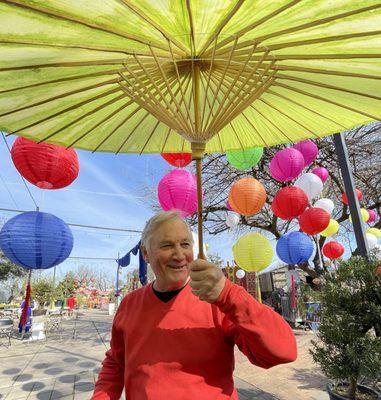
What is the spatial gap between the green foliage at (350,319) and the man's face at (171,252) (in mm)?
2666

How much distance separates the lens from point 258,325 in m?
0.99

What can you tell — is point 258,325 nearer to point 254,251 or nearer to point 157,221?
point 157,221

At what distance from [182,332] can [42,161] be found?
2.77 meters

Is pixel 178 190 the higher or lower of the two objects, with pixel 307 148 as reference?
lower

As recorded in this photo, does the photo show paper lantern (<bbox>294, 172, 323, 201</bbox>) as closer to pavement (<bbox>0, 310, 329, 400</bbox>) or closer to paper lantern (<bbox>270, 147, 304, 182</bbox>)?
paper lantern (<bbox>270, 147, 304, 182</bbox>)

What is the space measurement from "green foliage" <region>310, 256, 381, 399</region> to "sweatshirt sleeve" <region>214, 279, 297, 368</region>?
2.63 meters

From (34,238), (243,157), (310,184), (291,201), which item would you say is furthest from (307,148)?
(34,238)

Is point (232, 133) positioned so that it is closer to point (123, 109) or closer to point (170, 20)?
point (123, 109)

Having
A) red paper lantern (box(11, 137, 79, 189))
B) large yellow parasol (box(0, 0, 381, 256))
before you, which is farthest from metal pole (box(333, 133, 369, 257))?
red paper lantern (box(11, 137, 79, 189))

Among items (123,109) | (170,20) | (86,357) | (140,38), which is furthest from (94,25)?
(86,357)

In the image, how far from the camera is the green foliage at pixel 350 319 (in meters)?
3.14

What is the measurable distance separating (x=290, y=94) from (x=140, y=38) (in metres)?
0.98

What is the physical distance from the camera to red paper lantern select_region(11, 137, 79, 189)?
3.27 metres

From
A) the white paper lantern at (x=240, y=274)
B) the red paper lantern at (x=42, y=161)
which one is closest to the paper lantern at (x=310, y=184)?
the red paper lantern at (x=42, y=161)
